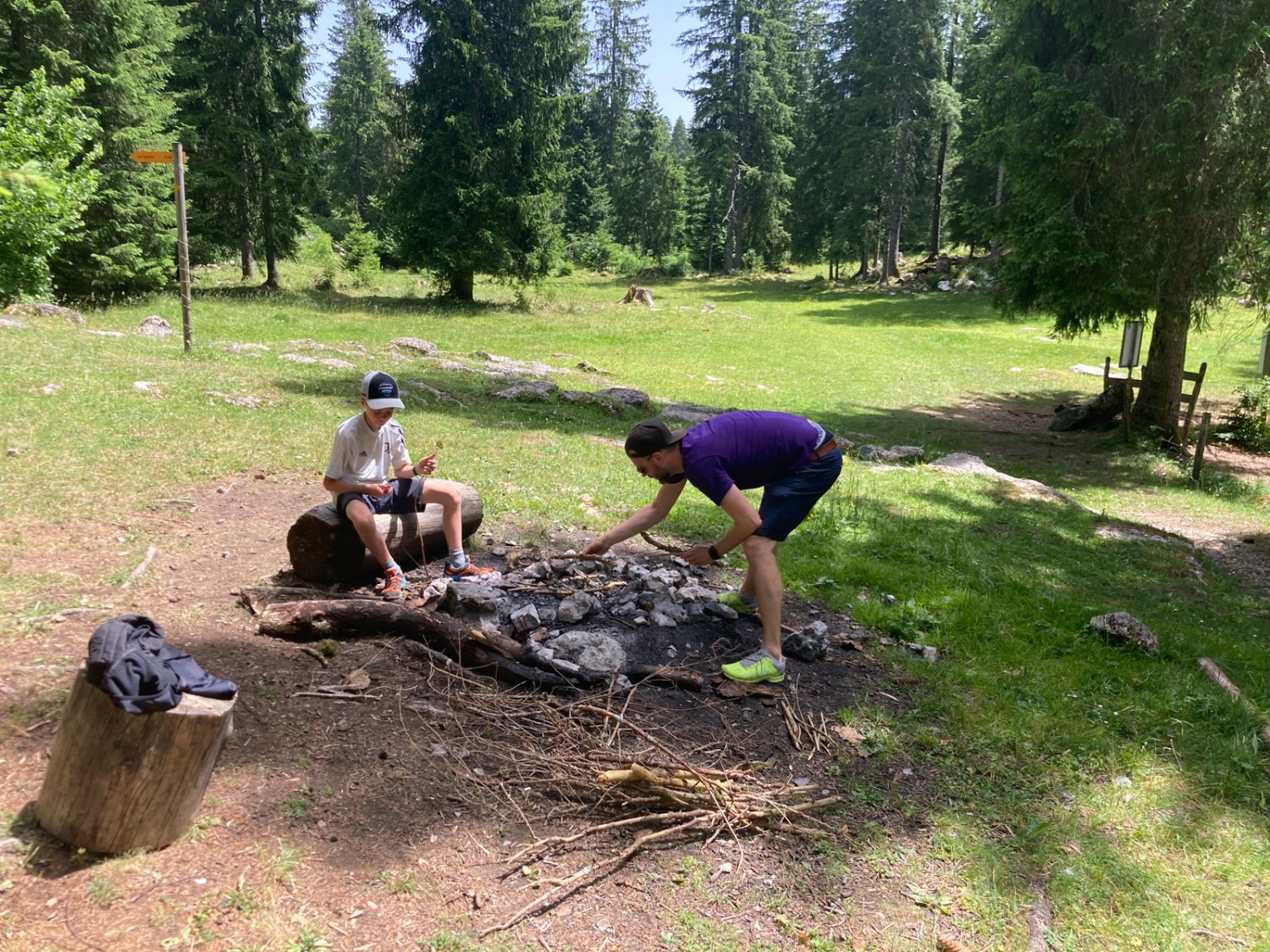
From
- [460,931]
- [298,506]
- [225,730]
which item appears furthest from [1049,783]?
[298,506]

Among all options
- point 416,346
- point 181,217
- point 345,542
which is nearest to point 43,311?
point 181,217

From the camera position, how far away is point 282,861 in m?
2.98

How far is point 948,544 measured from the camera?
7.84 metres

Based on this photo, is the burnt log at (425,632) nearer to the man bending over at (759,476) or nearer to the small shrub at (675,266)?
the man bending over at (759,476)

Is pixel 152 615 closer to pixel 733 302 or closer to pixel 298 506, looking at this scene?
pixel 298 506

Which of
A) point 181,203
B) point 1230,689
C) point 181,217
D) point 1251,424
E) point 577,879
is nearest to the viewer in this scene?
point 577,879

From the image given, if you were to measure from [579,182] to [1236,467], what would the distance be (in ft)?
151

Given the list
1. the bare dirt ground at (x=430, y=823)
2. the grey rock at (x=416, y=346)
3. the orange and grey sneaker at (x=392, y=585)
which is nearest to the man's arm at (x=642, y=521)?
the bare dirt ground at (x=430, y=823)

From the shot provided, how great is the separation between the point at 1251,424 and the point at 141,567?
728 inches

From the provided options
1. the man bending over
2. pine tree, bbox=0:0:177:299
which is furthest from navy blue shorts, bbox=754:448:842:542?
pine tree, bbox=0:0:177:299

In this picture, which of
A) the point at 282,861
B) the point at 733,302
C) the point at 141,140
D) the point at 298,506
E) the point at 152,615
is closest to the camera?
the point at 282,861

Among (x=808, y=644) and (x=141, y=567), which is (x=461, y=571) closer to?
(x=141, y=567)

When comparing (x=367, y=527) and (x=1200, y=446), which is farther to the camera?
(x=1200, y=446)

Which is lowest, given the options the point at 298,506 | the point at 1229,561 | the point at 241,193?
the point at 1229,561
